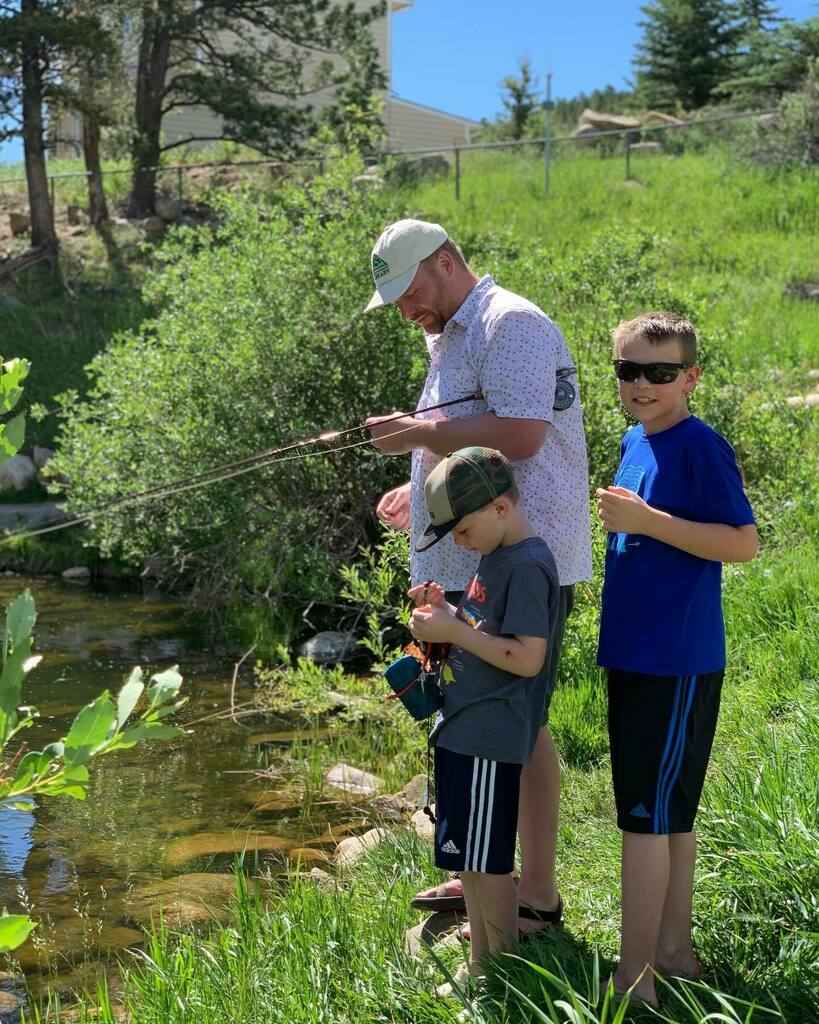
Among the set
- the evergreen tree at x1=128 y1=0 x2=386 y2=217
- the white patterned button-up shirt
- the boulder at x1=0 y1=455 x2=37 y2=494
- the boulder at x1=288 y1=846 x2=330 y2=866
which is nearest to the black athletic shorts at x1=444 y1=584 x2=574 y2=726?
the white patterned button-up shirt

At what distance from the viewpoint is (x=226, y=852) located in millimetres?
5035

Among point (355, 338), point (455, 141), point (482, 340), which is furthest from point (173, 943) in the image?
point (455, 141)

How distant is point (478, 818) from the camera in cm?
275

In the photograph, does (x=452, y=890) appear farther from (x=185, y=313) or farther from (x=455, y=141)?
(x=455, y=141)

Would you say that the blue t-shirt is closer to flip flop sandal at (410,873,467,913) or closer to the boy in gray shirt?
the boy in gray shirt

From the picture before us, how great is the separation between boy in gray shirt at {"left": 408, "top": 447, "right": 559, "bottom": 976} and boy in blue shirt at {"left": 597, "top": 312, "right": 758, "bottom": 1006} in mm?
193

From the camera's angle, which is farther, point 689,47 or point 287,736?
point 689,47

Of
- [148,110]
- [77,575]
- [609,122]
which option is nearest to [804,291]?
[77,575]

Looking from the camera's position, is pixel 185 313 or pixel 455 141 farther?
pixel 455 141

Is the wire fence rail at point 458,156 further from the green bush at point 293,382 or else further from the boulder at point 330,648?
the boulder at point 330,648

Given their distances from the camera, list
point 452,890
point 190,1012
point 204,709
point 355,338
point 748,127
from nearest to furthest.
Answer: point 190,1012, point 452,890, point 204,709, point 355,338, point 748,127

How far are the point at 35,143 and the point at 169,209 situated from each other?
105 inches

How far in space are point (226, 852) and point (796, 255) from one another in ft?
36.5

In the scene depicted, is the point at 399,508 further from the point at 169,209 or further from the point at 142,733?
the point at 169,209
